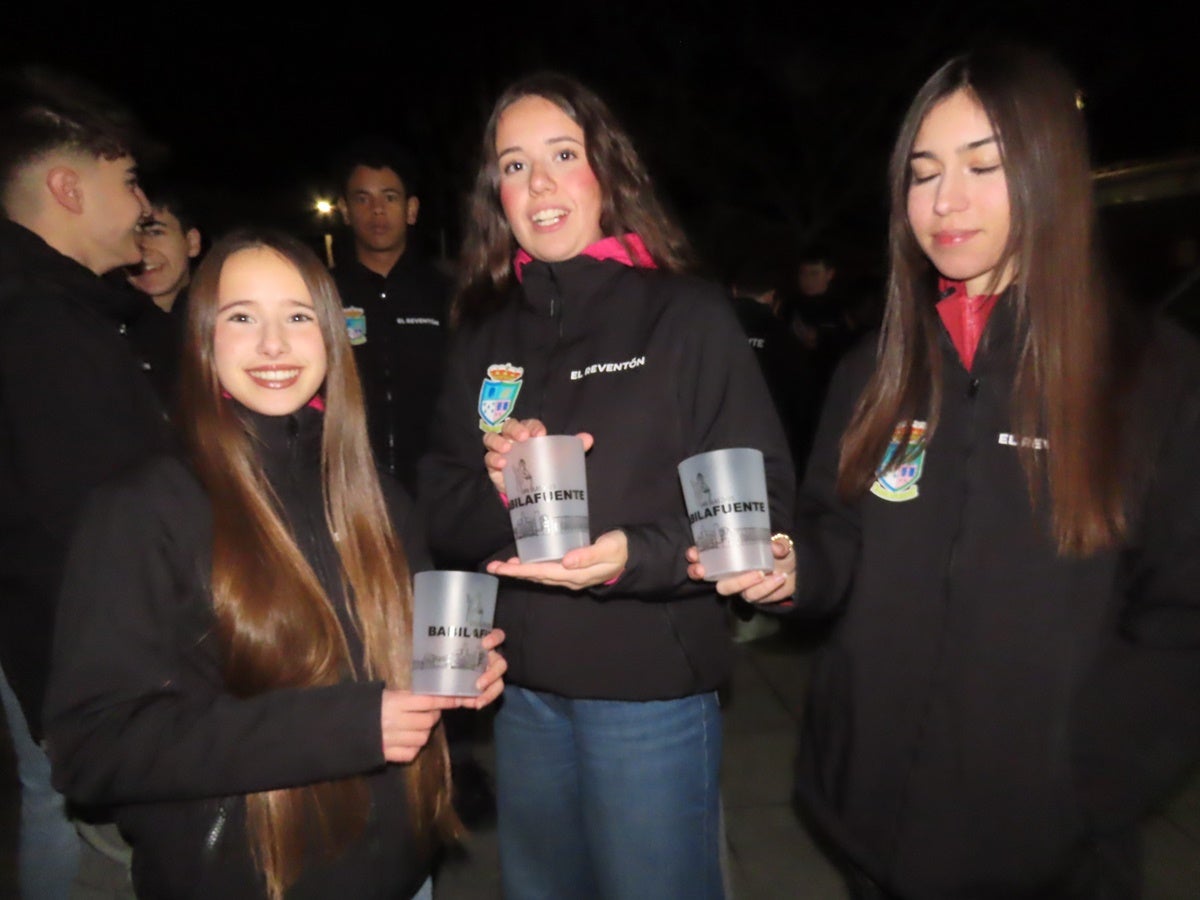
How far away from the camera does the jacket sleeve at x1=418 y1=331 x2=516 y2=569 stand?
7.80 feet

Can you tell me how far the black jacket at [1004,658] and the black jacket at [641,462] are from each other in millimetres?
374

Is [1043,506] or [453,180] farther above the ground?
[453,180]

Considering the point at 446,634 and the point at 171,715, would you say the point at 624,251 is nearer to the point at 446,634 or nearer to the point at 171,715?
the point at 446,634

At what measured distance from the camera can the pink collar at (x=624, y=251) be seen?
2.44 meters

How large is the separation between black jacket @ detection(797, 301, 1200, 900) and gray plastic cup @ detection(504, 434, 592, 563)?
27.4 inches

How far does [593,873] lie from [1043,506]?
1.57m

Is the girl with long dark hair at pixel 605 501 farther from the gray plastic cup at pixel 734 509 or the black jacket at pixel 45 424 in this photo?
the black jacket at pixel 45 424

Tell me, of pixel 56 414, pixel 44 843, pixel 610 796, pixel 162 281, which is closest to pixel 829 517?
pixel 610 796

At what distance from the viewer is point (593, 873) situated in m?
2.46

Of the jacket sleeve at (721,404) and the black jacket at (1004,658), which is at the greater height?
the jacket sleeve at (721,404)

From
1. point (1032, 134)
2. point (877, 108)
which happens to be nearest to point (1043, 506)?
point (1032, 134)

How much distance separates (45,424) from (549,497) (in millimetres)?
1594

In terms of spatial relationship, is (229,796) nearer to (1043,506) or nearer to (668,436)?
(668,436)

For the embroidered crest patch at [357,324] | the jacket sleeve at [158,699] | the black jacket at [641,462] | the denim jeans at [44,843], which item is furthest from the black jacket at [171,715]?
the embroidered crest patch at [357,324]
